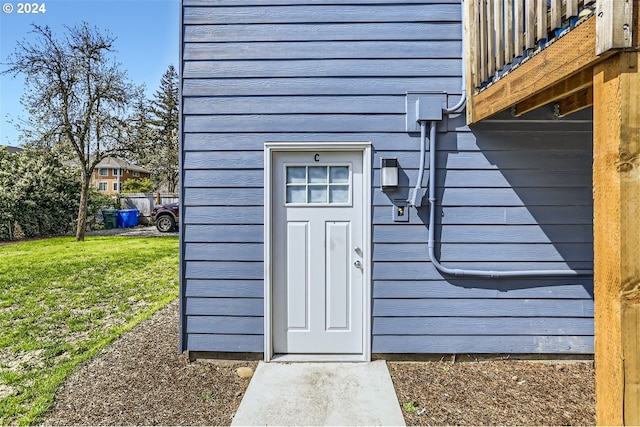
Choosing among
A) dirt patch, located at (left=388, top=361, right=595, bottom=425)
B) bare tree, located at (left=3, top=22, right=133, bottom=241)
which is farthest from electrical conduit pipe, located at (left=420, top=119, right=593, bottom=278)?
bare tree, located at (left=3, top=22, right=133, bottom=241)

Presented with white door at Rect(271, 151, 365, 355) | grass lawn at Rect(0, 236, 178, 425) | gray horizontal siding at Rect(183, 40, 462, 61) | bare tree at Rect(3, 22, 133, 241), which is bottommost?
grass lawn at Rect(0, 236, 178, 425)

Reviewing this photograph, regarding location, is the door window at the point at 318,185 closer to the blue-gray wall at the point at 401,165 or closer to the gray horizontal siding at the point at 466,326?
the blue-gray wall at the point at 401,165

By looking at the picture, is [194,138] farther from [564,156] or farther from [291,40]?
[564,156]

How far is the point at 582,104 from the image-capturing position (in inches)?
94.4

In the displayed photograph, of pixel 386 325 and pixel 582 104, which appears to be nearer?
pixel 582 104

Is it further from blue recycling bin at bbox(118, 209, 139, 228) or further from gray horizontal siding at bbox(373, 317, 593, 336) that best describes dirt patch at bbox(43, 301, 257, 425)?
blue recycling bin at bbox(118, 209, 139, 228)

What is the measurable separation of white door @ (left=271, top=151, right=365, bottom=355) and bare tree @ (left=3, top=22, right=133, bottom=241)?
28.4 ft

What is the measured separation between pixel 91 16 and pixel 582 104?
36.2ft

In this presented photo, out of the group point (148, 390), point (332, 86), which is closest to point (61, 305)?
point (148, 390)

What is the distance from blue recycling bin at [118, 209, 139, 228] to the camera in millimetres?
12773

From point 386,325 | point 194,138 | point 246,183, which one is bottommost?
point 386,325

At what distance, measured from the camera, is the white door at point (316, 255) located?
286 cm

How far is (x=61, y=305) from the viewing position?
4.20 meters

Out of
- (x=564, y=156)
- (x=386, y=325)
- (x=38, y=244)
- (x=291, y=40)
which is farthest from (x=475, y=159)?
(x=38, y=244)
